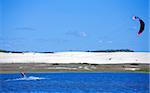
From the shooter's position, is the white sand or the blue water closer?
the blue water

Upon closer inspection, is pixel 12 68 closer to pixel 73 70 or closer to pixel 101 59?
pixel 73 70

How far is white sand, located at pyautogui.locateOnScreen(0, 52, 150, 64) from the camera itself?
1389 inches

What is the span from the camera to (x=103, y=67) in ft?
120

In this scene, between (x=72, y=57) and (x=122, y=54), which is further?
(x=72, y=57)

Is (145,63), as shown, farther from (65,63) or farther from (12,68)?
(12,68)

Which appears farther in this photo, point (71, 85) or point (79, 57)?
point (79, 57)

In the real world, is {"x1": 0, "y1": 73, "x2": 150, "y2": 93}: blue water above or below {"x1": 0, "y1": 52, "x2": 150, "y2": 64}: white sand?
below

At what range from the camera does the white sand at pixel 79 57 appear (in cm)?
3528

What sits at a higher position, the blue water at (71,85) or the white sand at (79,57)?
the white sand at (79,57)

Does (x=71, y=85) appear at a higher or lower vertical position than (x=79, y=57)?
lower

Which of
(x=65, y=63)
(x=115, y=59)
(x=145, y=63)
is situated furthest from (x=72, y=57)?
(x=145, y=63)

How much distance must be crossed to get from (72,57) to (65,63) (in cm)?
73

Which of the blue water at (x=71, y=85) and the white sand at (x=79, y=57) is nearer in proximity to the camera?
the blue water at (x=71, y=85)

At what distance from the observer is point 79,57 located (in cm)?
3772
